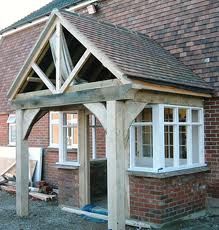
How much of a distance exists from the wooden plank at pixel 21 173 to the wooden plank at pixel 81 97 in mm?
557

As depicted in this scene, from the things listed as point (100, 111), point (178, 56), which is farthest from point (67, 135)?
point (100, 111)

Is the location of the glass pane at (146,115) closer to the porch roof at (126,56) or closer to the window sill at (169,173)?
the porch roof at (126,56)

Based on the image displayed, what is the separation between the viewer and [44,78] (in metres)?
8.29

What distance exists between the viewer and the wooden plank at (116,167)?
22.3ft

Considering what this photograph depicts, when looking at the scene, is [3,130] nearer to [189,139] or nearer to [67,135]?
[67,135]

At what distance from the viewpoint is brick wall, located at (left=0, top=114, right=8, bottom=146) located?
16.3 m

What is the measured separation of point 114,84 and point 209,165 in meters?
3.70

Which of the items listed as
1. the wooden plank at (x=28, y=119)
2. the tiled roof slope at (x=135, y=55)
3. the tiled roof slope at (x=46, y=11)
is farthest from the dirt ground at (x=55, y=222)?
the tiled roof slope at (x=46, y=11)

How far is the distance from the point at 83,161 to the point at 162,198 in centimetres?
275

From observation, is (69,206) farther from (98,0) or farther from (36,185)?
(98,0)

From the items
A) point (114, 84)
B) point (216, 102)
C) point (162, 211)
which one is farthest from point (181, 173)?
point (114, 84)

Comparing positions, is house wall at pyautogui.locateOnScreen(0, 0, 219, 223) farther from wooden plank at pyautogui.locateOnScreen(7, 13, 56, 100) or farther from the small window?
wooden plank at pyautogui.locateOnScreen(7, 13, 56, 100)

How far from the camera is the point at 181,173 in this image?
8.40m

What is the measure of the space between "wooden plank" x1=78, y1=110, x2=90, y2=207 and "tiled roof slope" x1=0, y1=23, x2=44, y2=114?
6686 millimetres
